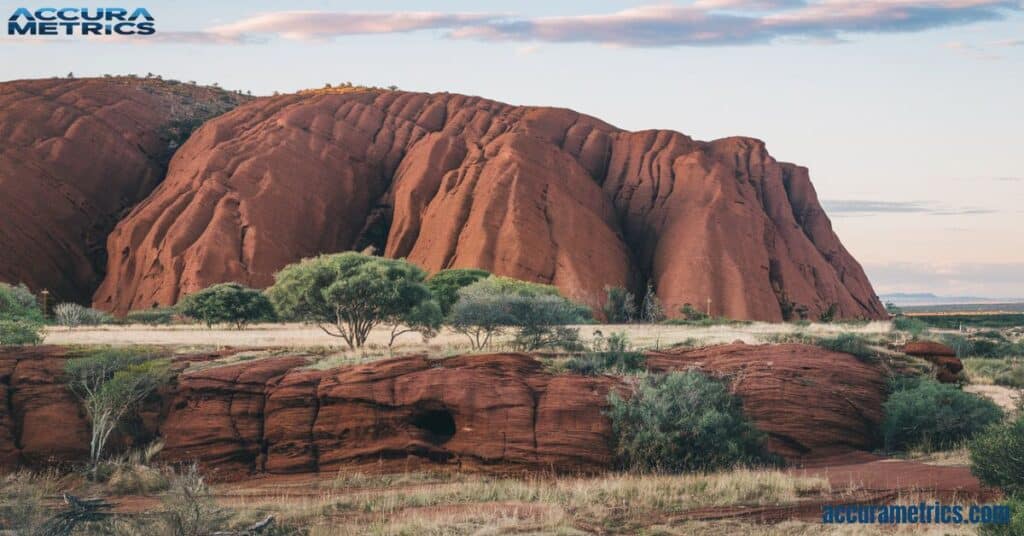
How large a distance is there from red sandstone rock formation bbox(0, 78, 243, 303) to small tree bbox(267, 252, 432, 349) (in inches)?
1822

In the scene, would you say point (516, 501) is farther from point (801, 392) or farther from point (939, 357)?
point (939, 357)

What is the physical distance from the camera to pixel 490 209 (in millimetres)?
75125

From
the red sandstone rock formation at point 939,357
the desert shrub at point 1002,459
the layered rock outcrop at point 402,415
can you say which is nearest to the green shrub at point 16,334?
the layered rock outcrop at point 402,415

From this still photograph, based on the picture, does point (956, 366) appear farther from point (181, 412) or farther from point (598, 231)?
point (598, 231)

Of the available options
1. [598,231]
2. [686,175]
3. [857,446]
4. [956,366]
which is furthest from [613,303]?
[857,446]

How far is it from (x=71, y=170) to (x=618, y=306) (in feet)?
153

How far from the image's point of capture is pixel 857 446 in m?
24.0

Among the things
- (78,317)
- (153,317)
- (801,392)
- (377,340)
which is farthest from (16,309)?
(801,392)

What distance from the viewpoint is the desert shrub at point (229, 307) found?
54625 mm

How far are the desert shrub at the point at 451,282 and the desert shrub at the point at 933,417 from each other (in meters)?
28.9

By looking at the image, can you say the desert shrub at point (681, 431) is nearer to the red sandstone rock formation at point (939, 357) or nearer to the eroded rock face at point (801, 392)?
the eroded rock face at point (801, 392)

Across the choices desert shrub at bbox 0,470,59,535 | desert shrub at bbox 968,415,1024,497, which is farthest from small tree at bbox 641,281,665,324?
desert shrub at bbox 968,415,1024,497

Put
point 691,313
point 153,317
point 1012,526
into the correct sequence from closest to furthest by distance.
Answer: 1. point 1012,526
2. point 153,317
3. point 691,313

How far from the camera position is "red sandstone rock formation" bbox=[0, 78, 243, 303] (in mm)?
77438
